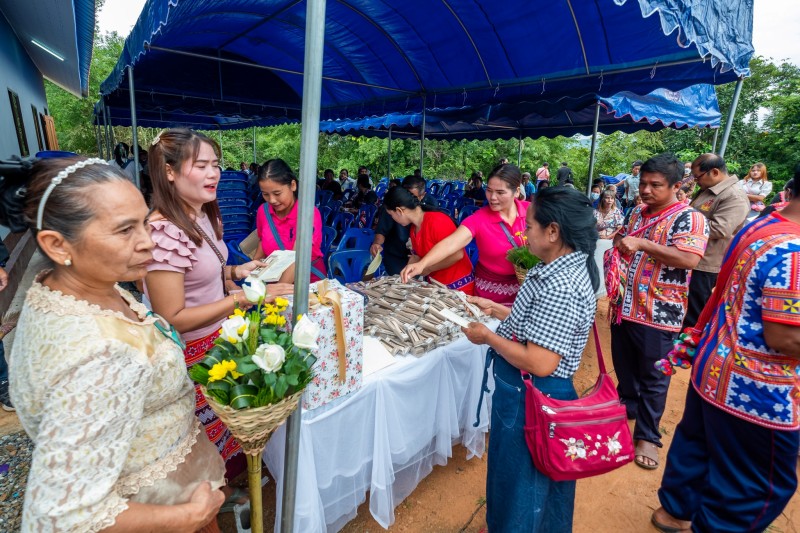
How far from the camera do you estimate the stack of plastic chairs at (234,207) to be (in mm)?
6405

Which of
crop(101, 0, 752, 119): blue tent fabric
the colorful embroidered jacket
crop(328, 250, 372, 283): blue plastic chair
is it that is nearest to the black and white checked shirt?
the colorful embroidered jacket

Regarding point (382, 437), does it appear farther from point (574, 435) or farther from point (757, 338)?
point (757, 338)

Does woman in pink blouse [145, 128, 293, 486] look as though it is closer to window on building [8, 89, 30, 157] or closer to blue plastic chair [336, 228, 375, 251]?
blue plastic chair [336, 228, 375, 251]

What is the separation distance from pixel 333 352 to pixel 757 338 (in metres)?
1.81

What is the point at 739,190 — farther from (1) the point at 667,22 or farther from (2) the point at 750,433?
(2) the point at 750,433

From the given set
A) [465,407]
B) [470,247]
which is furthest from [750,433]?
[470,247]

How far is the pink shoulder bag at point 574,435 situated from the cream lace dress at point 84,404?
4.36ft

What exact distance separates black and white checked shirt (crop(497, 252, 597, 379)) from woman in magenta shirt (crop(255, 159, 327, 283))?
1633mm

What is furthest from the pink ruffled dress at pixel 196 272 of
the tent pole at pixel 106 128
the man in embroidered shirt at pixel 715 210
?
the tent pole at pixel 106 128

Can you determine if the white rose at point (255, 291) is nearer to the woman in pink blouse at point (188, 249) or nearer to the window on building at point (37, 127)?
the woman in pink blouse at point (188, 249)

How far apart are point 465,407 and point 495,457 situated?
2.72 feet

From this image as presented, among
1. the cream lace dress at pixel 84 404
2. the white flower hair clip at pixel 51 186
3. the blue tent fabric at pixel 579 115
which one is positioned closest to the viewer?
the cream lace dress at pixel 84 404

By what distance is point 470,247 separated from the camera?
4.96 meters

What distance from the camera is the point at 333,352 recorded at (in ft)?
5.40
